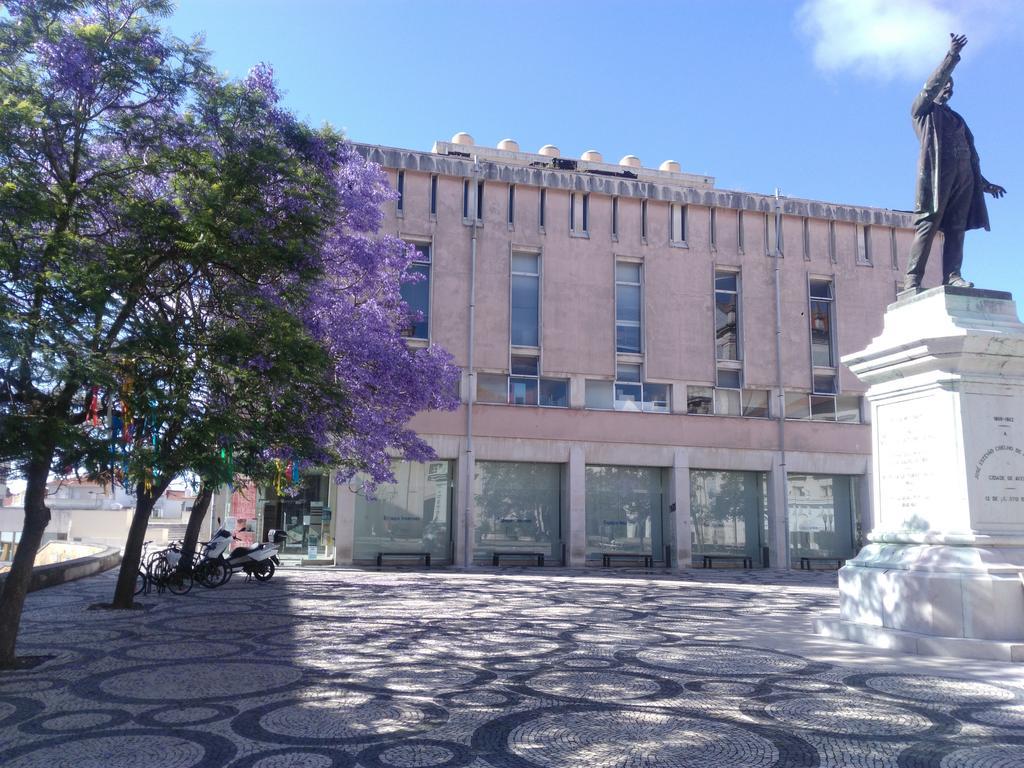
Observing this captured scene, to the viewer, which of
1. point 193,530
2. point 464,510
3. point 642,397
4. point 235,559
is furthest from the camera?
point 642,397

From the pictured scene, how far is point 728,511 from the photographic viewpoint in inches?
Answer: 1116

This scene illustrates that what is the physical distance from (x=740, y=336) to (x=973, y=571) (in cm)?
2122

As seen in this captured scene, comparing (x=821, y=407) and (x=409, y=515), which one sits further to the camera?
(x=821, y=407)

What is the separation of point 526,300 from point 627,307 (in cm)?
356

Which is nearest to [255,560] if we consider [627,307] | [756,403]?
[627,307]

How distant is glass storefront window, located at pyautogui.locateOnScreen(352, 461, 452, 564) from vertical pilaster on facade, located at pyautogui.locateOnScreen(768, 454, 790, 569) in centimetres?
1094

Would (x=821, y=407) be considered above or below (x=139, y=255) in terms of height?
above

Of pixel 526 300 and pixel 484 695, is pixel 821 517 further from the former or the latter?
pixel 484 695

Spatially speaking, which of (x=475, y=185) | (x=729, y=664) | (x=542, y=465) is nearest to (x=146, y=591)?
(x=729, y=664)

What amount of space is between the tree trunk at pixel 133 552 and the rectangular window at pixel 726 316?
2019 cm

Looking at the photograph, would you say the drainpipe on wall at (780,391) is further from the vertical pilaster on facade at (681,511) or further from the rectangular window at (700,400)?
the vertical pilaster on facade at (681,511)

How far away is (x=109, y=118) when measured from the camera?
851cm

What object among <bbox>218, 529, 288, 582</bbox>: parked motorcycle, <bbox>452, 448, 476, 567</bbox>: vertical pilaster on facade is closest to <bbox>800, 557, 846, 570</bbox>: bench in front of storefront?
<bbox>452, 448, 476, 567</bbox>: vertical pilaster on facade

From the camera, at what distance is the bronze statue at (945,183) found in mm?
10008
